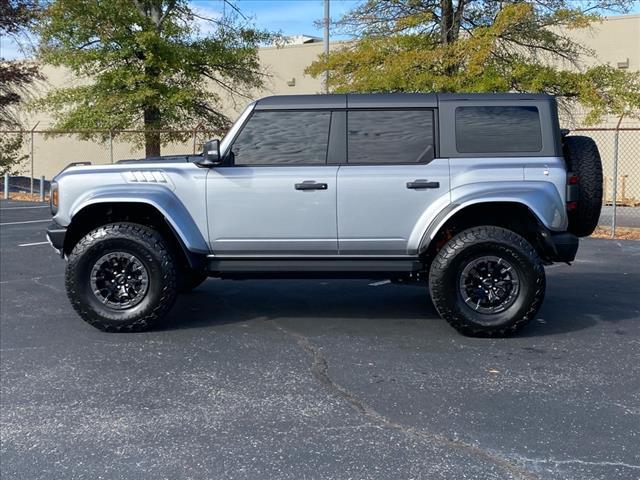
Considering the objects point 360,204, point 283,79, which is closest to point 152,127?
point 283,79

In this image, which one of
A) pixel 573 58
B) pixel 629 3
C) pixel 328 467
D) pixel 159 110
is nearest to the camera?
pixel 328 467

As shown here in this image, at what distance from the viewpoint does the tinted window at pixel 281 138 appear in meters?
6.00

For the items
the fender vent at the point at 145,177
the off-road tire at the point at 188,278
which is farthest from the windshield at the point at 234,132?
the off-road tire at the point at 188,278

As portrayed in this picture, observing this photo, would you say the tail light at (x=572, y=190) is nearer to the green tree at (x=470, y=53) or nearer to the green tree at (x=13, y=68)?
the green tree at (x=470, y=53)

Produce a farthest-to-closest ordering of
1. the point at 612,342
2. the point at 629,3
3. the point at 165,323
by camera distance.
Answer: the point at 629,3
the point at 165,323
the point at 612,342

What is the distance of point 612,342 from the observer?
5719 mm

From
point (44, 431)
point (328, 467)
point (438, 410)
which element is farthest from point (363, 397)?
point (44, 431)

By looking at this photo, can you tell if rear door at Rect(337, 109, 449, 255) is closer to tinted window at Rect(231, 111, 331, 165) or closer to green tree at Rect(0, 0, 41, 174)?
tinted window at Rect(231, 111, 331, 165)

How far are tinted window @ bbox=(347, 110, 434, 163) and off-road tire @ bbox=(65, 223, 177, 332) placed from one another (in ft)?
6.07

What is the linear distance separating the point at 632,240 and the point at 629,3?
5.49m

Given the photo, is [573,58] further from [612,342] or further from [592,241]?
[612,342]

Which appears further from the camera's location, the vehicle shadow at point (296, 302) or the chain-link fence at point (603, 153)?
the chain-link fence at point (603, 153)

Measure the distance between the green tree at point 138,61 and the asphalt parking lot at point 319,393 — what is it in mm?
13294

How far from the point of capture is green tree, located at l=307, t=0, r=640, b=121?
47.2 ft
